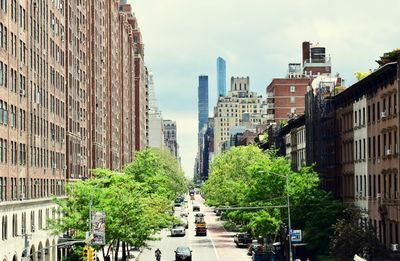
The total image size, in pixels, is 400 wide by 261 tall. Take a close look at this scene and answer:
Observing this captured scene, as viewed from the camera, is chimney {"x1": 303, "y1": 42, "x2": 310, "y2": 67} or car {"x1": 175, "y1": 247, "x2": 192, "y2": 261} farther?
chimney {"x1": 303, "y1": 42, "x2": 310, "y2": 67}

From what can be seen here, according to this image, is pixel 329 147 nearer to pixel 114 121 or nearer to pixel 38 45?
pixel 38 45

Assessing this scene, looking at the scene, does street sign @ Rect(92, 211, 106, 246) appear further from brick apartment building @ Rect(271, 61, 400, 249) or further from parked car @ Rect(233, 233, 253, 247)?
parked car @ Rect(233, 233, 253, 247)

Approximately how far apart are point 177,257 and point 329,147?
808 inches

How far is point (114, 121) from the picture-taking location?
169500 millimetres

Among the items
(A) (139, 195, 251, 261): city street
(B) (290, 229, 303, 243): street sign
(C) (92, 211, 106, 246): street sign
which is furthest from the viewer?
(A) (139, 195, 251, 261): city street

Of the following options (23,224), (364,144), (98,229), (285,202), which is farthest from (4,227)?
(364,144)

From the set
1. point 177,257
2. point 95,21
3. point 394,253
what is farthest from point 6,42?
point 95,21

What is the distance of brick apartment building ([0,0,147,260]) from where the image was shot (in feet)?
228

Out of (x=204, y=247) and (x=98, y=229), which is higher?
(x=98, y=229)

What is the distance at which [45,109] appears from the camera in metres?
88.5

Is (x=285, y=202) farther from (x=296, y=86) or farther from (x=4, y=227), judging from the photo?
(x=296, y=86)

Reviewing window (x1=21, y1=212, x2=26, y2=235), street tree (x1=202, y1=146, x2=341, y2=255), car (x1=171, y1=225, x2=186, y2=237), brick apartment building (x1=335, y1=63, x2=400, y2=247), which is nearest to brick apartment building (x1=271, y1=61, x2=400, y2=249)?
brick apartment building (x1=335, y1=63, x2=400, y2=247)

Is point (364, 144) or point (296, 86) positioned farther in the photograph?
point (296, 86)

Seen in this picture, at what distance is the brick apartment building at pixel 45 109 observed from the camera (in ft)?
228
